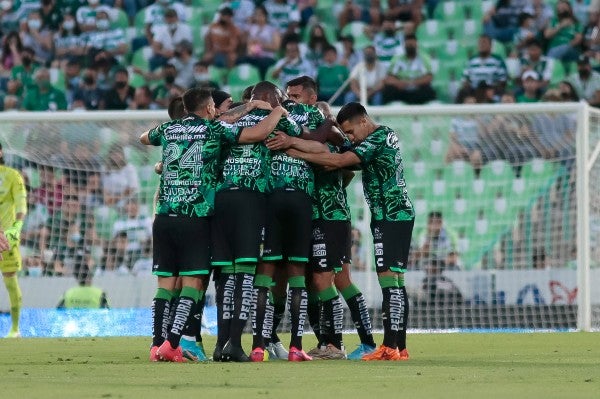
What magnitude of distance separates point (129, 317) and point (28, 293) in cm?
185

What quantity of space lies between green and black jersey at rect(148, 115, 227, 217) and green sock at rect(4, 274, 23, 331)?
5.55m

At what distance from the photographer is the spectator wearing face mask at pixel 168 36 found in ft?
76.2

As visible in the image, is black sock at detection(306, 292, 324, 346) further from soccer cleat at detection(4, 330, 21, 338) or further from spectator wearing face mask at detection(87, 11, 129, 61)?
spectator wearing face mask at detection(87, 11, 129, 61)

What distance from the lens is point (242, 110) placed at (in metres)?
9.98

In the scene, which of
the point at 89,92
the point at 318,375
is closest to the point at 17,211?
the point at 318,375

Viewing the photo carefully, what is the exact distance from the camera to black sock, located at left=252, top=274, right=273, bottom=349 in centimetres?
988

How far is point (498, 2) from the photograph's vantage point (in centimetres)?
2270

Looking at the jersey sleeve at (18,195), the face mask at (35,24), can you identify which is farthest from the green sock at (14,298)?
the face mask at (35,24)

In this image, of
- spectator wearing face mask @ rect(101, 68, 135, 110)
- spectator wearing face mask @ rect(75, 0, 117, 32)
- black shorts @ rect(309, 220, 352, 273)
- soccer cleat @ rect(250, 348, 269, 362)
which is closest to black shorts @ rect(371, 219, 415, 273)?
black shorts @ rect(309, 220, 352, 273)

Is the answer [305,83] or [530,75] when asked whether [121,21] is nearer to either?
[530,75]

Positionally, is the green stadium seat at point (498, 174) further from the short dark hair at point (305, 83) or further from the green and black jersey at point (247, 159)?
the green and black jersey at point (247, 159)

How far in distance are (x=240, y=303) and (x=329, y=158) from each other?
1.28 metres

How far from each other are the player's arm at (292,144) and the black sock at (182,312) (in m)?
1.23

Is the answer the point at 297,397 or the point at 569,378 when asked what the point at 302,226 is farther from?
the point at 297,397
